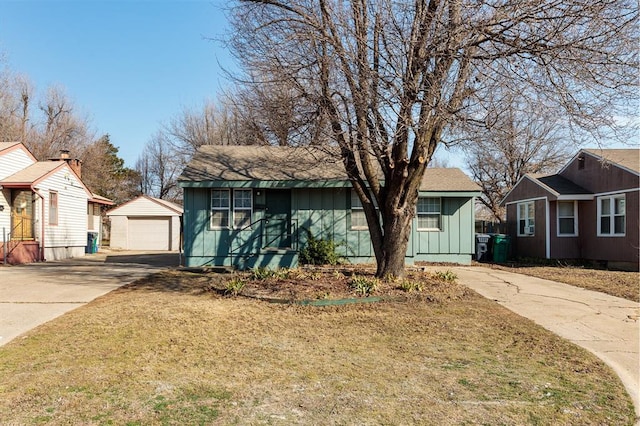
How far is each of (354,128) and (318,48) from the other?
1740 mm

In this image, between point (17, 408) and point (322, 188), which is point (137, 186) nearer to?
point (322, 188)

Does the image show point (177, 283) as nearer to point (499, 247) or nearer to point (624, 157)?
point (499, 247)

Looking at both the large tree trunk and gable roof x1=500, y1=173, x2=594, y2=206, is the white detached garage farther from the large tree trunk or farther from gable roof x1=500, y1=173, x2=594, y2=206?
the large tree trunk

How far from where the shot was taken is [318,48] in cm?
839

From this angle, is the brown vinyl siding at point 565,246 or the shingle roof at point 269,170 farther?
the brown vinyl siding at point 565,246

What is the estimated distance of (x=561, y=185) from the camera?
55.9ft

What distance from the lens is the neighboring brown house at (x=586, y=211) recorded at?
1416cm

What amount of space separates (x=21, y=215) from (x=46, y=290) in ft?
31.4

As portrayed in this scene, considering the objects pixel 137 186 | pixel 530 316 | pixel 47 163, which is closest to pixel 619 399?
pixel 530 316

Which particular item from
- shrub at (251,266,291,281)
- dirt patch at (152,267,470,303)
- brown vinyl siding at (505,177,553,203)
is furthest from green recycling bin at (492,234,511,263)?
shrub at (251,266,291,281)

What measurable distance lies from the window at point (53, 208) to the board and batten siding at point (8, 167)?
1.58 meters

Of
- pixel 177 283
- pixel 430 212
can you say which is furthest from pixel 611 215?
pixel 177 283

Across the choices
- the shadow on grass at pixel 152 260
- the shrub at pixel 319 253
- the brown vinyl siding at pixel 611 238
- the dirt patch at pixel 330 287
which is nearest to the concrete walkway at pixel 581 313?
the dirt patch at pixel 330 287

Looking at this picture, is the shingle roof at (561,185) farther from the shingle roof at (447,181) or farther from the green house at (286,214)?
the green house at (286,214)
